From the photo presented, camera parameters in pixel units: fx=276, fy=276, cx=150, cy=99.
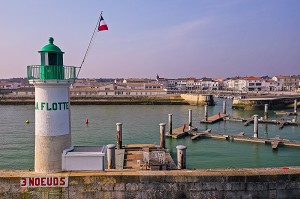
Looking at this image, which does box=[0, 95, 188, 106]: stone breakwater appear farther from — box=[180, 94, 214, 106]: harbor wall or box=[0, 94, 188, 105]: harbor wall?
box=[180, 94, 214, 106]: harbor wall

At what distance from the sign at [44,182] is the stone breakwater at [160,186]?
0.10 m

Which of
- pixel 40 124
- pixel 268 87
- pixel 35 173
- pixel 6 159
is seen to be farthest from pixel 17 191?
pixel 268 87

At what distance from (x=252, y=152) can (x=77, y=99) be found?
73056 millimetres

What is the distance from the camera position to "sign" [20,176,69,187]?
29.0 ft

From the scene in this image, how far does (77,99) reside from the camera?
91.9 m

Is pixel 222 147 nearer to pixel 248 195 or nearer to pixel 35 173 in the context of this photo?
pixel 248 195

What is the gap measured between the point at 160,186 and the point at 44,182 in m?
3.75

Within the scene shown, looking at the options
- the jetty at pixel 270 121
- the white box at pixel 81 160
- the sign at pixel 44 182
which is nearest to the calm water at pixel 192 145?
the jetty at pixel 270 121

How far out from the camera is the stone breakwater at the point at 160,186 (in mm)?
8828

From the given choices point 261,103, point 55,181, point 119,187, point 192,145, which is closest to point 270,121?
point 192,145

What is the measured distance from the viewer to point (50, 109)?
9.39 meters

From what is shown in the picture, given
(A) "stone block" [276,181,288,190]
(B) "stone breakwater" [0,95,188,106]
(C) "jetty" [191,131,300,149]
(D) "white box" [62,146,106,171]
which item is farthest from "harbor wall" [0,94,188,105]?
(A) "stone block" [276,181,288,190]

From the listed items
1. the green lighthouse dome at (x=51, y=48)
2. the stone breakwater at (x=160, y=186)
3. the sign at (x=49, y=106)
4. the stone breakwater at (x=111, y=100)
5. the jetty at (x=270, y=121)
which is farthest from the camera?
the stone breakwater at (x=111, y=100)

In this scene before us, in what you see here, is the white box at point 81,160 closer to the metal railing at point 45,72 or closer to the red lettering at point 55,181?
the red lettering at point 55,181
